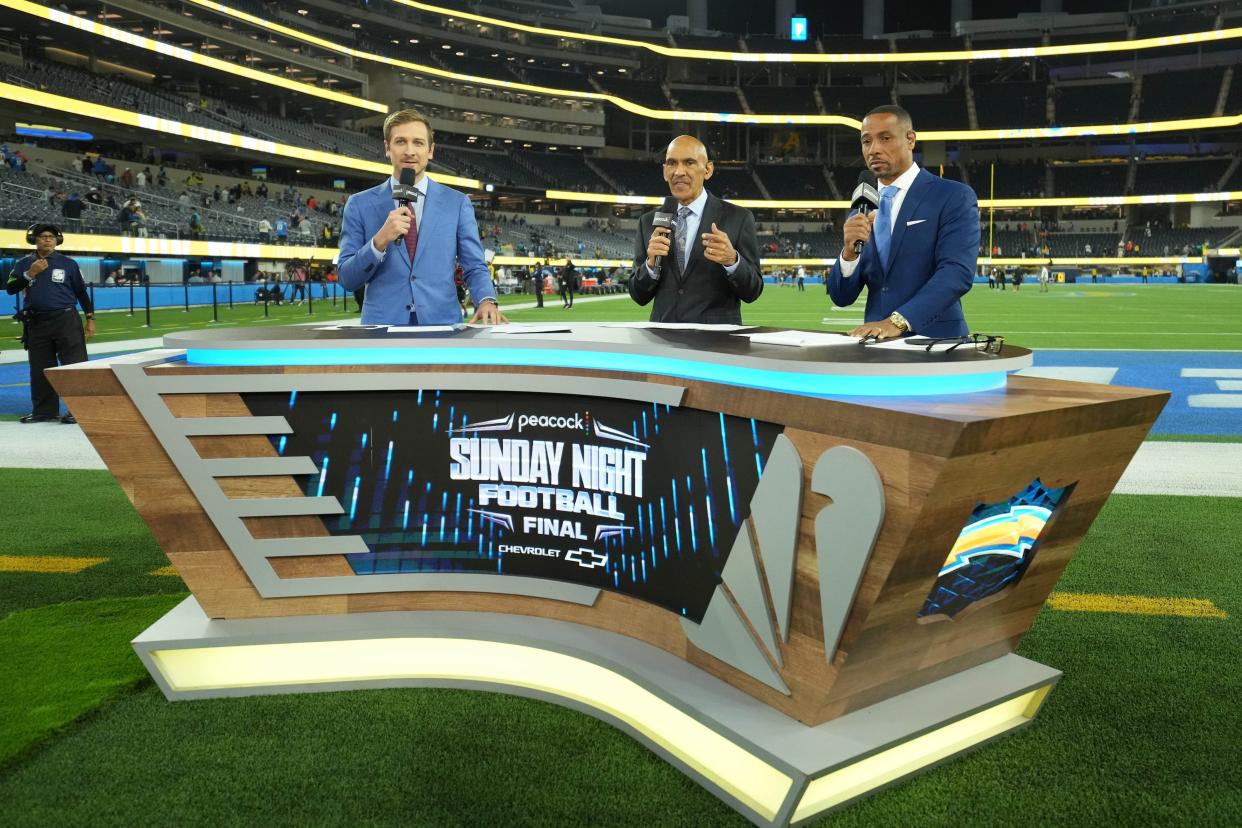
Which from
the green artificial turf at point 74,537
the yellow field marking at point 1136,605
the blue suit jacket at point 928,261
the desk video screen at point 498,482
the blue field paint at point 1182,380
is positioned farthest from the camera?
the blue field paint at point 1182,380

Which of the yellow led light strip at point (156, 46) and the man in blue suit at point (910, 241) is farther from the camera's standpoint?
the yellow led light strip at point (156, 46)

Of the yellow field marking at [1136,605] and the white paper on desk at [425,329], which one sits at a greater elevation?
the white paper on desk at [425,329]

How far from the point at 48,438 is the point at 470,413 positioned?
21.1 ft

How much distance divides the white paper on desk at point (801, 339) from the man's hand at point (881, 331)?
4 cm

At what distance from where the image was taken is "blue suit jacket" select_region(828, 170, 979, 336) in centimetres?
347

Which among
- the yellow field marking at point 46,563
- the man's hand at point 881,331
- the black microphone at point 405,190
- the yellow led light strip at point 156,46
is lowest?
the yellow field marking at point 46,563

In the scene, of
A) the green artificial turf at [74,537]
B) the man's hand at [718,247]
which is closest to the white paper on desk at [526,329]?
the man's hand at [718,247]

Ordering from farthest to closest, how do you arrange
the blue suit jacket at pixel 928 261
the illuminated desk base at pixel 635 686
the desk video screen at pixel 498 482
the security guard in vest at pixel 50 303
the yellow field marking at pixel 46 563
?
the security guard in vest at pixel 50 303
the yellow field marking at pixel 46 563
the blue suit jacket at pixel 928 261
the desk video screen at pixel 498 482
the illuminated desk base at pixel 635 686

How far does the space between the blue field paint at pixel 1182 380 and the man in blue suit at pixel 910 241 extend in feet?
16.4

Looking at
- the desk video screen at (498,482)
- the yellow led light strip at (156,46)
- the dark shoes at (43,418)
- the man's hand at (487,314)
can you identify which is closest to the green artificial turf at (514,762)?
the desk video screen at (498,482)

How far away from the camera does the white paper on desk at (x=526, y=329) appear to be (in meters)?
3.67

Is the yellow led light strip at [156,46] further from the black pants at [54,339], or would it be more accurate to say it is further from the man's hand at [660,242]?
the man's hand at [660,242]

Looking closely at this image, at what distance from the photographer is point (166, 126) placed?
124 feet

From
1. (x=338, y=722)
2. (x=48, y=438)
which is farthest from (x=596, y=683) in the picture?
(x=48, y=438)
